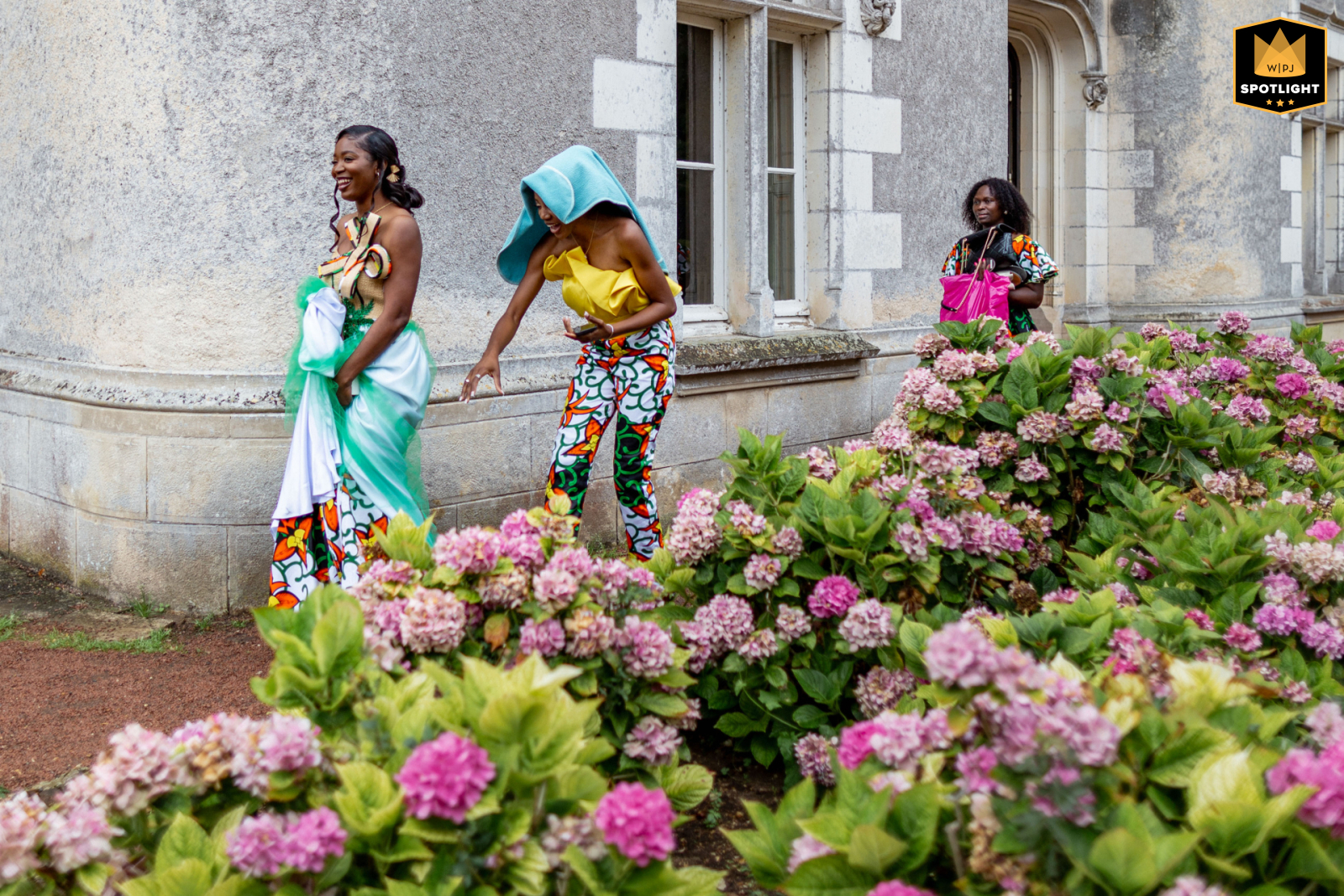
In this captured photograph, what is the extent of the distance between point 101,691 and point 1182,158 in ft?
34.1

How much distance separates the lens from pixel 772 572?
8.84ft

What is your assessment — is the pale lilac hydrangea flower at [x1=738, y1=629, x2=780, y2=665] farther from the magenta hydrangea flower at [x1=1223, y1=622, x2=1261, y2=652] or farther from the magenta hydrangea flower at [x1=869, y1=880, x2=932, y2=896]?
the magenta hydrangea flower at [x1=869, y1=880, x2=932, y2=896]

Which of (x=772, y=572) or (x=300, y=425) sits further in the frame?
(x=300, y=425)

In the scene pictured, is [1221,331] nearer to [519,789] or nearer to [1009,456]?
[1009,456]

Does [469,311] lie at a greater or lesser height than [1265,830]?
greater

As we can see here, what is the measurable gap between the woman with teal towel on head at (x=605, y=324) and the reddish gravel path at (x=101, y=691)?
1305 mm

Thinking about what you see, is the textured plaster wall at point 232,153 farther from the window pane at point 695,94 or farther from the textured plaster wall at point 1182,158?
the textured plaster wall at point 1182,158

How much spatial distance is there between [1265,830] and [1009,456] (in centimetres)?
211

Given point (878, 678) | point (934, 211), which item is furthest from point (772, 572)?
point (934, 211)

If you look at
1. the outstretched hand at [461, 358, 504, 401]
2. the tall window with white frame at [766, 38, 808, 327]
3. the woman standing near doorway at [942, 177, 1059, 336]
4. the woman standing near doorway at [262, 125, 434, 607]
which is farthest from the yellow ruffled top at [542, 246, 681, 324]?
the tall window with white frame at [766, 38, 808, 327]

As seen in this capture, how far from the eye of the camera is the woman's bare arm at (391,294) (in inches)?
167

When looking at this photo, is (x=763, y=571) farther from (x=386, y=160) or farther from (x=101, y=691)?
(x=101, y=691)

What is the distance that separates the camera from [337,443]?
430 cm

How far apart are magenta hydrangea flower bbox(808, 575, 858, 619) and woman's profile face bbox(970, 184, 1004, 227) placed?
4.18 metres
